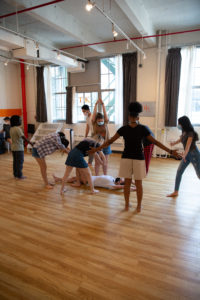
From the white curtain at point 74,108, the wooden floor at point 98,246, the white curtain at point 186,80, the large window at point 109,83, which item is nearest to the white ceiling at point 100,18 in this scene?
the white curtain at point 186,80

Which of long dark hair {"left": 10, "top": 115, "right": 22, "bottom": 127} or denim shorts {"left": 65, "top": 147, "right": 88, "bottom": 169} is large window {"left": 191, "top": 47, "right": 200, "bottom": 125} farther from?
long dark hair {"left": 10, "top": 115, "right": 22, "bottom": 127}

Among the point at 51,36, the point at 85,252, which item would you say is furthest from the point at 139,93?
the point at 85,252

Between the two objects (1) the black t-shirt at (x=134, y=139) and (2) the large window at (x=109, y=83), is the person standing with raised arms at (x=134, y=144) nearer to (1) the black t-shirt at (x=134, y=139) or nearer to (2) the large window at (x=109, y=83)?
(1) the black t-shirt at (x=134, y=139)

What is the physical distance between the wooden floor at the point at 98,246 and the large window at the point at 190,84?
127 inches

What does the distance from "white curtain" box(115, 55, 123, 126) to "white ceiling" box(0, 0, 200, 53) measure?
82 centimetres

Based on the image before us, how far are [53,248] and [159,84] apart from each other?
18.6ft

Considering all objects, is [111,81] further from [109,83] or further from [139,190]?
[139,190]

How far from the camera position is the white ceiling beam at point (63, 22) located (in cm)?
421

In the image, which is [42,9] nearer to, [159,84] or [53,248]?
[159,84]

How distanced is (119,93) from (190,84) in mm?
2203

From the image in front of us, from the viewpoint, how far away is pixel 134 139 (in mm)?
2701

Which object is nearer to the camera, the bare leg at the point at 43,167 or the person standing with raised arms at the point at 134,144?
the person standing with raised arms at the point at 134,144

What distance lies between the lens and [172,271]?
6.30ft

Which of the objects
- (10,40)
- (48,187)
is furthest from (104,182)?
(10,40)
